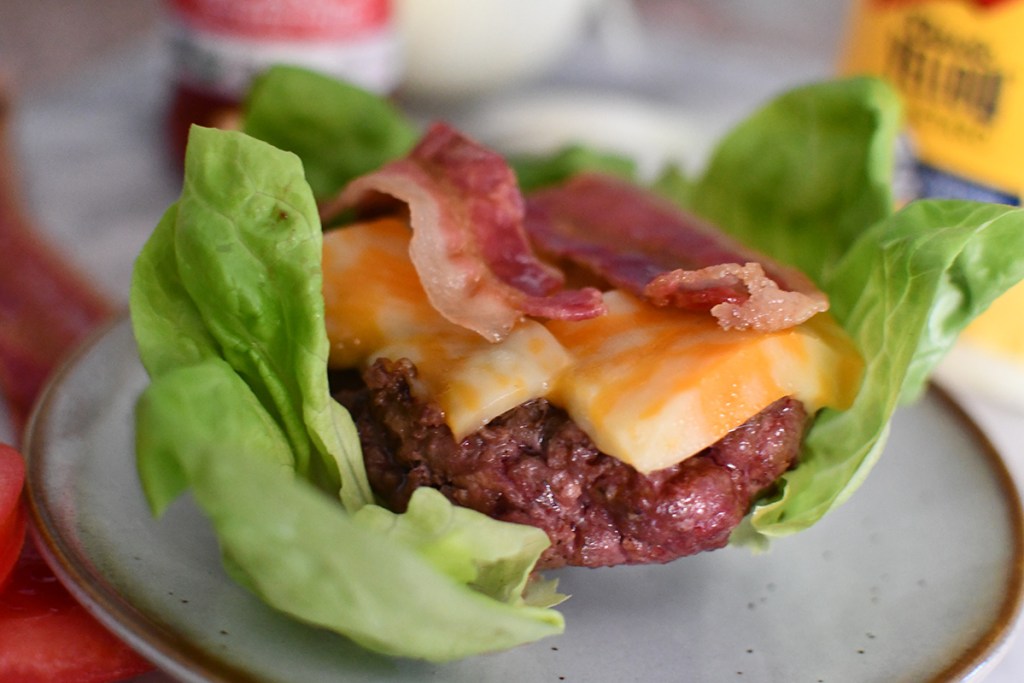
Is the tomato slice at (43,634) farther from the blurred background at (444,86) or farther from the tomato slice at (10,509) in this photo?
the blurred background at (444,86)

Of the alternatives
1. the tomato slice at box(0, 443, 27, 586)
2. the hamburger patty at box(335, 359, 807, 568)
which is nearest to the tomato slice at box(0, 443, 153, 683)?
the tomato slice at box(0, 443, 27, 586)

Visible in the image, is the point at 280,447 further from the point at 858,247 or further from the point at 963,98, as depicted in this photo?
the point at 963,98

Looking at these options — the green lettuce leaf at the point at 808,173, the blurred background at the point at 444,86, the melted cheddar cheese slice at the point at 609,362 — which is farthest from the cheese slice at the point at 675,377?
the blurred background at the point at 444,86

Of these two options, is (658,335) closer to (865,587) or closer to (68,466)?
(865,587)

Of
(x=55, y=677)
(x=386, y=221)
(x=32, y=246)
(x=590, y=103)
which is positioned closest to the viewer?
(x=55, y=677)

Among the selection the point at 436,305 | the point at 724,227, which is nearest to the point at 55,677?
the point at 436,305

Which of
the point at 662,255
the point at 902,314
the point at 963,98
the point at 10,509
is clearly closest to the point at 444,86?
the point at 963,98
